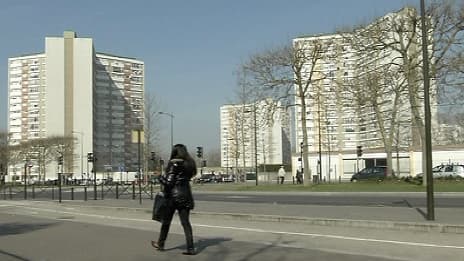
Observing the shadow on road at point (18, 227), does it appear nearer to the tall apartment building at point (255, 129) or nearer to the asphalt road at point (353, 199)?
the asphalt road at point (353, 199)

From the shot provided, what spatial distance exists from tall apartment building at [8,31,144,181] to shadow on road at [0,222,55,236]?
318ft

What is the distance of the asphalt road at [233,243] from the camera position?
977 centimetres

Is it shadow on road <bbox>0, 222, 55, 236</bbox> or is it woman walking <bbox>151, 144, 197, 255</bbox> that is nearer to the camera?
woman walking <bbox>151, 144, 197, 255</bbox>

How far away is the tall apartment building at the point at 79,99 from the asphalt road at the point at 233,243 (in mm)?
100256

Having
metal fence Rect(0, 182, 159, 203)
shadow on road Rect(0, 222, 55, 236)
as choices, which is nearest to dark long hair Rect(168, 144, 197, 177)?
shadow on road Rect(0, 222, 55, 236)

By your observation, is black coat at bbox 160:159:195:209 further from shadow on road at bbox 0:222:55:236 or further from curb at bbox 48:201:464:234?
shadow on road at bbox 0:222:55:236

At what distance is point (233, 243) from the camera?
11.5 metres

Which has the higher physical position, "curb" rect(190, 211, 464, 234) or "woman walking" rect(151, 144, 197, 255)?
"woman walking" rect(151, 144, 197, 255)

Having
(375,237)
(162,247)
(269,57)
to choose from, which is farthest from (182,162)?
(269,57)

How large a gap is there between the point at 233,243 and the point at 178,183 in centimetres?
219

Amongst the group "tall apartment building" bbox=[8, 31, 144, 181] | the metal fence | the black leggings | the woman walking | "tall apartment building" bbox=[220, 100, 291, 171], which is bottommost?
the metal fence

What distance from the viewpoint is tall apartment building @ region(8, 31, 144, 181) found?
121 metres

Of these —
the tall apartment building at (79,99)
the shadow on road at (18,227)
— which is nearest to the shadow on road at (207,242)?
the shadow on road at (18,227)

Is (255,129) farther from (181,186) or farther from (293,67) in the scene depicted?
(181,186)
